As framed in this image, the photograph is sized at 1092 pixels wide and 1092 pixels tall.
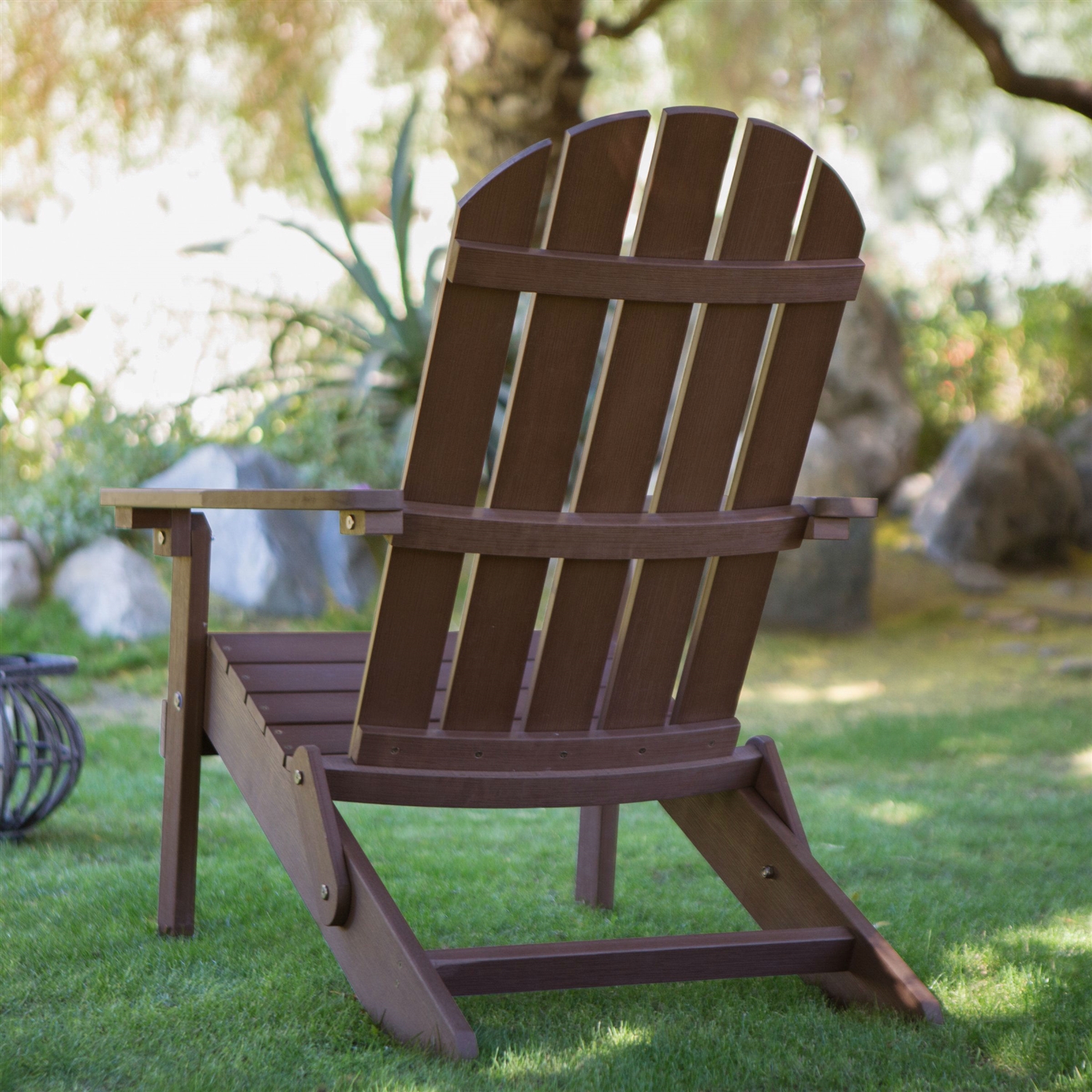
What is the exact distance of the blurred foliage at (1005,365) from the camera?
8.01 metres

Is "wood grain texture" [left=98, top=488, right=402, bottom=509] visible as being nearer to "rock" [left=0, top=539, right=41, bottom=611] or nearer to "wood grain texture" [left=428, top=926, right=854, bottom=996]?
"wood grain texture" [left=428, top=926, right=854, bottom=996]

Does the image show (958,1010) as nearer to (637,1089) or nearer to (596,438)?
(637,1089)

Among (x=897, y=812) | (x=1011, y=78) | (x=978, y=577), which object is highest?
(x=1011, y=78)

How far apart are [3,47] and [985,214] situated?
1118 centimetres

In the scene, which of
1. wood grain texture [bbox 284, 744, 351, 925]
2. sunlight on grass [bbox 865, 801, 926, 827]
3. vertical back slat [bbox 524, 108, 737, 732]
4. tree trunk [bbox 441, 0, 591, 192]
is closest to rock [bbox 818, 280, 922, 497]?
tree trunk [bbox 441, 0, 591, 192]

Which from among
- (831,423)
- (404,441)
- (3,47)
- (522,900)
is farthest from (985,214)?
(522,900)

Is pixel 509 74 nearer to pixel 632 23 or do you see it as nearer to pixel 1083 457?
pixel 632 23

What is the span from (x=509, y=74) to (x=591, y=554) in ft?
14.4

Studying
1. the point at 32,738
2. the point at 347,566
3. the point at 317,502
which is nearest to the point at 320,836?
the point at 317,502

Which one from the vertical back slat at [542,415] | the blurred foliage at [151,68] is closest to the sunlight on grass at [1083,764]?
the vertical back slat at [542,415]

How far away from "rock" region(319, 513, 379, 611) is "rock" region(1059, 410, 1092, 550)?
4323mm

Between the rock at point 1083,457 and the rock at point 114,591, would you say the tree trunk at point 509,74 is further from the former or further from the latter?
the rock at point 1083,457

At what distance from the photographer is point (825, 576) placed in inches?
230

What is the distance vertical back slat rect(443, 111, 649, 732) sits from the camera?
5.14 feet
